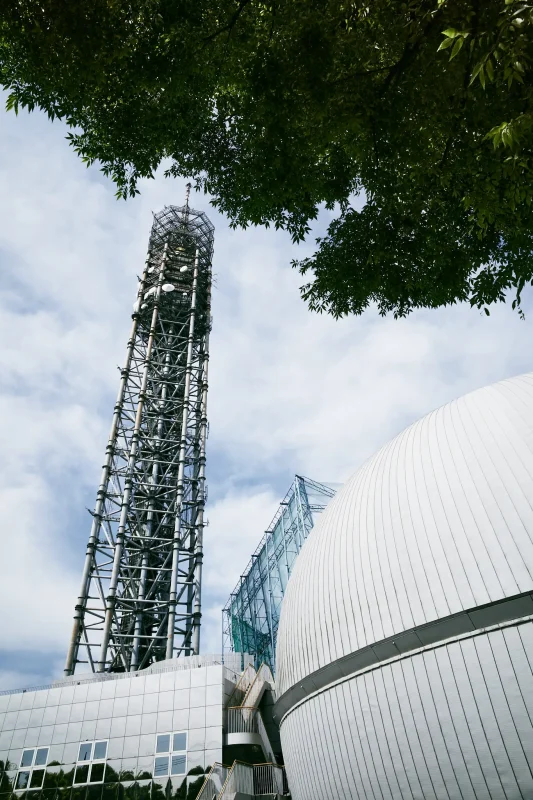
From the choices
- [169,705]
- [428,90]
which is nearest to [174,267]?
[169,705]

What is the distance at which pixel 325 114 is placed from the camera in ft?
22.6

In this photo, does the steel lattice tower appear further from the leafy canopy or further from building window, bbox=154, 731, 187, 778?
the leafy canopy

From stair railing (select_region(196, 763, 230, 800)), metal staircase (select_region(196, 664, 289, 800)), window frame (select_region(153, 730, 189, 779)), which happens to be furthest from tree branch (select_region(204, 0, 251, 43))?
window frame (select_region(153, 730, 189, 779))

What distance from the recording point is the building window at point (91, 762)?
20891mm

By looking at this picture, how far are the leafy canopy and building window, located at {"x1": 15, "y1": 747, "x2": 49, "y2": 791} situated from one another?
75.3ft

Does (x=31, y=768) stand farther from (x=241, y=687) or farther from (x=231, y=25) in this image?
(x=231, y=25)

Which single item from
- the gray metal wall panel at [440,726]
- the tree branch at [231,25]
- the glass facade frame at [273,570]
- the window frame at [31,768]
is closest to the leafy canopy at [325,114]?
the tree branch at [231,25]

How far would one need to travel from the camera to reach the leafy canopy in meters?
6.15

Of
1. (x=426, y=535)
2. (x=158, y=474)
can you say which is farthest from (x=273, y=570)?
(x=426, y=535)

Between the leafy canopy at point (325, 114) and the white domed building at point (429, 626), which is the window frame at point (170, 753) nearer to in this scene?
the white domed building at point (429, 626)

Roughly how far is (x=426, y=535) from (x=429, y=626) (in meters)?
1.68

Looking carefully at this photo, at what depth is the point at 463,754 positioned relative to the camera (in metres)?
9.05

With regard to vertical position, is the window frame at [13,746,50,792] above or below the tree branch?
below

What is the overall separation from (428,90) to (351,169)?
7.28ft
